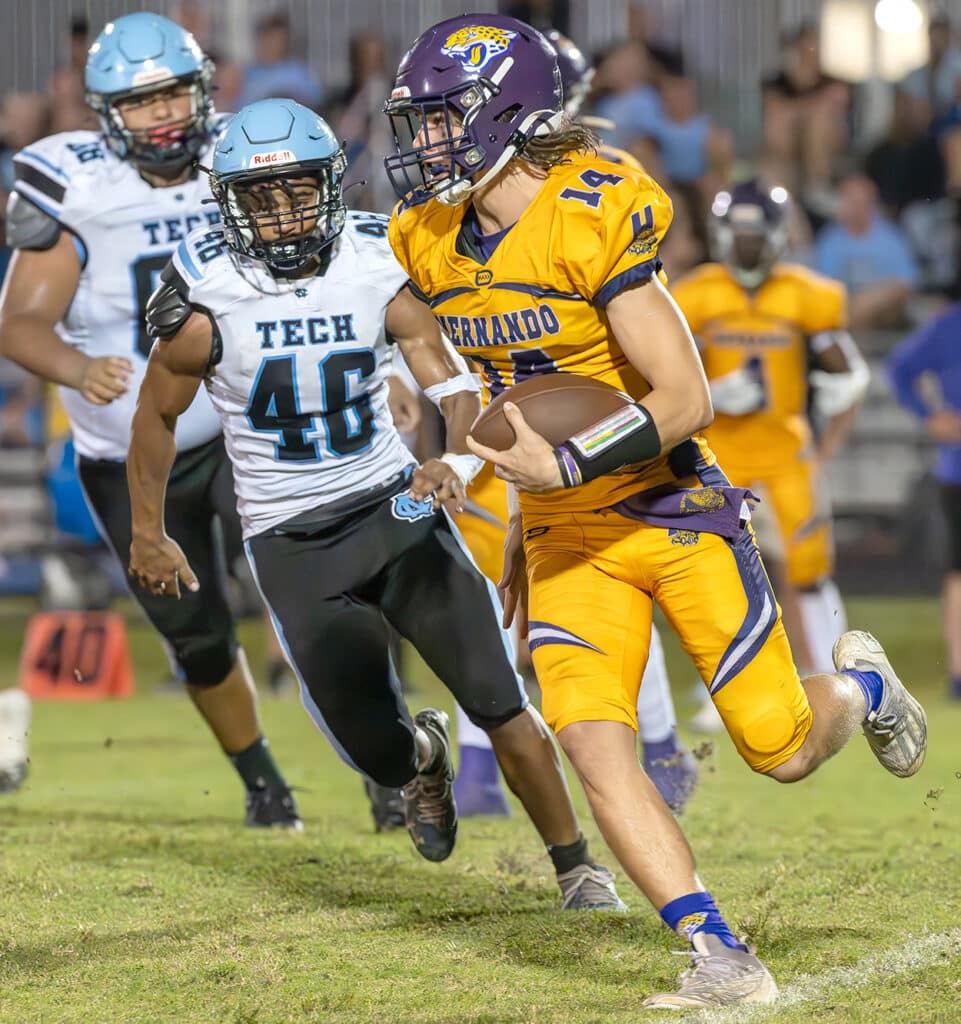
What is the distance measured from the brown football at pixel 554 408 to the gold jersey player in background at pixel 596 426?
68 millimetres

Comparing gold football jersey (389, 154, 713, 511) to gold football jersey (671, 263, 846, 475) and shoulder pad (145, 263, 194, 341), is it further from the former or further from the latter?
gold football jersey (671, 263, 846, 475)

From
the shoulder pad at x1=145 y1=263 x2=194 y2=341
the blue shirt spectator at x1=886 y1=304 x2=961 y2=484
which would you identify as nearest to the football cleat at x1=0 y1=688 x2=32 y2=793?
the shoulder pad at x1=145 y1=263 x2=194 y2=341

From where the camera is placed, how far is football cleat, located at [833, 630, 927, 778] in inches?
167

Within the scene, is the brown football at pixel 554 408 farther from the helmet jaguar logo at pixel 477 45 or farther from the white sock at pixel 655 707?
the white sock at pixel 655 707

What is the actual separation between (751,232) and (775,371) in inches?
23.3

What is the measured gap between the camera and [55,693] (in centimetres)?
856

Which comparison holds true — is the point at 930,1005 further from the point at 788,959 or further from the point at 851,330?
the point at 851,330

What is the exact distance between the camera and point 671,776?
5.73 metres

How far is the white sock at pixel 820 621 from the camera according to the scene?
763cm

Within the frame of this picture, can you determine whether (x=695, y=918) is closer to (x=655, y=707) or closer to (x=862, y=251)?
(x=655, y=707)

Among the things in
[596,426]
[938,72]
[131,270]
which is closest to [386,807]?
[131,270]

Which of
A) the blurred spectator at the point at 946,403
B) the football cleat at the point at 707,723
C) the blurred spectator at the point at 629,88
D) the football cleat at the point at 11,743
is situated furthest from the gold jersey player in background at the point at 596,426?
the blurred spectator at the point at 629,88

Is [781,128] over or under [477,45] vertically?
under

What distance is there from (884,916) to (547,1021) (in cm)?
120
